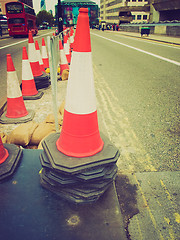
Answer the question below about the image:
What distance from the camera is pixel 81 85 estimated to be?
167cm

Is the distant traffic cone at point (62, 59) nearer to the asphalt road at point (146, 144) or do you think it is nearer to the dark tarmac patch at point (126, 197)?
the asphalt road at point (146, 144)

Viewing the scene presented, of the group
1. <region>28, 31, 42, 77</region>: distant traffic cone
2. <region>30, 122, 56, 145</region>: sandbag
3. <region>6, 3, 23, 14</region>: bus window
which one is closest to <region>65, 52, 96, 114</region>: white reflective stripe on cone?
<region>30, 122, 56, 145</region>: sandbag

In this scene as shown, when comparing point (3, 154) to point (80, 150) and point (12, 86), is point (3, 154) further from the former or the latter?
point (12, 86)

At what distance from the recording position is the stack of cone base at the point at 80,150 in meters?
1.55

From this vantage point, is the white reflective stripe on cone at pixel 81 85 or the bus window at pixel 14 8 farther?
the bus window at pixel 14 8

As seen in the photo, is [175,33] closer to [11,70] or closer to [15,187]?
[11,70]

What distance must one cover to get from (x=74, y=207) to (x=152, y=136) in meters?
1.76

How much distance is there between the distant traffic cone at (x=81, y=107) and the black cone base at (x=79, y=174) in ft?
0.32

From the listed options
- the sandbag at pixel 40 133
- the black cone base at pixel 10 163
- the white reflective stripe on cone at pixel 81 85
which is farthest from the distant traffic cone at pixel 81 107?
the sandbag at pixel 40 133

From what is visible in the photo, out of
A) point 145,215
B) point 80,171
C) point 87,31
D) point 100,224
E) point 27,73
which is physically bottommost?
point 145,215

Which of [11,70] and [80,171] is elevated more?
[11,70]

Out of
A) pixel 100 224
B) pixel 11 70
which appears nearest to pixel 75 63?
pixel 100 224

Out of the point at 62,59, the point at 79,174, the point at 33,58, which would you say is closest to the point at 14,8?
the point at 62,59

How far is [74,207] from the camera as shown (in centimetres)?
159
